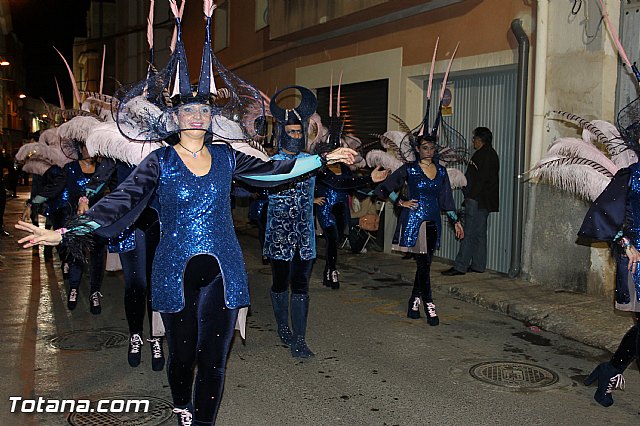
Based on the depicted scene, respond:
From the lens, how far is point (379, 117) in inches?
502

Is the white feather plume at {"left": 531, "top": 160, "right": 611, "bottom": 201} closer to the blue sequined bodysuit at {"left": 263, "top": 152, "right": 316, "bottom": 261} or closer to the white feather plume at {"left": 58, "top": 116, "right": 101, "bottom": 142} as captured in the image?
the blue sequined bodysuit at {"left": 263, "top": 152, "right": 316, "bottom": 261}

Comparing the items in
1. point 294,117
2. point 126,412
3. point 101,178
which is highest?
point 294,117

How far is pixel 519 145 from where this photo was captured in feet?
30.1

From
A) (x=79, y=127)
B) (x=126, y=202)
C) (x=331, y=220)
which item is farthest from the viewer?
(x=331, y=220)

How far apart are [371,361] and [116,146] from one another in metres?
2.71

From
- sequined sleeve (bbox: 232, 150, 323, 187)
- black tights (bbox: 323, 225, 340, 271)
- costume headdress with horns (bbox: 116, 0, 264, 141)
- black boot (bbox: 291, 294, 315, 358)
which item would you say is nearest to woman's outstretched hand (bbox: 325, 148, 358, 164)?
sequined sleeve (bbox: 232, 150, 323, 187)

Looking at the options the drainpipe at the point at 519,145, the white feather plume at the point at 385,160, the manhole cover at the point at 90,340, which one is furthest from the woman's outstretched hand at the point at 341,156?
the drainpipe at the point at 519,145

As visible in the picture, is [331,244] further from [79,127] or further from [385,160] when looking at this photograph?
[79,127]

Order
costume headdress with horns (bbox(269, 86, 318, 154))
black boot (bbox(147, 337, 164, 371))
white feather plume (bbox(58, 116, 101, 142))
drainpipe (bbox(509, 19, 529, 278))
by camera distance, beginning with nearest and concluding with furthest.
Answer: black boot (bbox(147, 337, 164, 371)) → costume headdress with horns (bbox(269, 86, 318, 154)) → white feather plume (bbox(58, 116, 101, 142)) → drainpipe (bbox(509, 19, 529, 278))

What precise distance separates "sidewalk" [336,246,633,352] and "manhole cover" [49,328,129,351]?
4.03 m

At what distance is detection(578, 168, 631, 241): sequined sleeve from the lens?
4660 millimetres

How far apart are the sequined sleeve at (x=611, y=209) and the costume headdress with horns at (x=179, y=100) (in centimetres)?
240

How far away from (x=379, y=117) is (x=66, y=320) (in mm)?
7237

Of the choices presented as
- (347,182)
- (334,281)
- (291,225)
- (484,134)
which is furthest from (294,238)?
(484,134)
